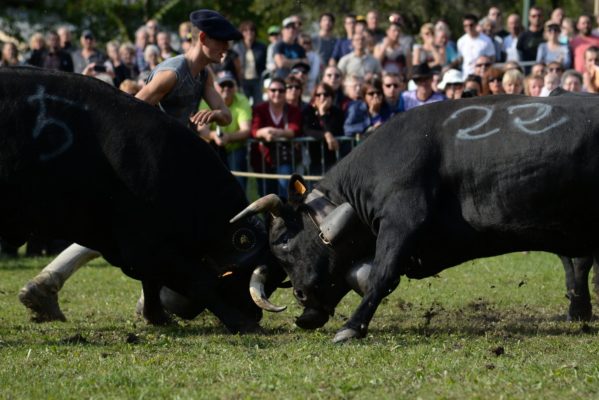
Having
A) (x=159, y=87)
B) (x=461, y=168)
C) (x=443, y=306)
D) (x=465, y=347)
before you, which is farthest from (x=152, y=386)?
(x=443, y=306)

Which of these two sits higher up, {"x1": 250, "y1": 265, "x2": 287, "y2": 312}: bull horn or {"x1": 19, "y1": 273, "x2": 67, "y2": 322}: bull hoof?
{"x1": 250, "y1": 265, "x2": 287, "y2": 312}: bull horn

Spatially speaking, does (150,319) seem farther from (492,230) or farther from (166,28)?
(166,28)

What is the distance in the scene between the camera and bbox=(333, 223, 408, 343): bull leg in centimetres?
807

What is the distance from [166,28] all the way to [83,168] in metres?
20.8

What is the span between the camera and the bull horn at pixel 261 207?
8492mm

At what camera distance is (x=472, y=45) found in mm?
17344

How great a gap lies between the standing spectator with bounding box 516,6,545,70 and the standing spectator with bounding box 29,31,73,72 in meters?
6.25

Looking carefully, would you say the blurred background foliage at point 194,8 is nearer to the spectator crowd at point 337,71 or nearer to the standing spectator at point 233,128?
the spectator crowd at point 337,71

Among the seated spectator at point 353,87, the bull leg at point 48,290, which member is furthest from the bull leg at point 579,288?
the seated spectator at point 353,87

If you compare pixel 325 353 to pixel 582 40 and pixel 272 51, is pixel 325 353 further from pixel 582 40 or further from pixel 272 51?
pixel 582 40

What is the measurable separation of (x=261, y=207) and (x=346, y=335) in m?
1.11

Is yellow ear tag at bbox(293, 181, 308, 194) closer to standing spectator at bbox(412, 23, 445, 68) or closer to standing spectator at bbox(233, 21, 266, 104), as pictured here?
standing spectator at bbox(412, 23, 445, 68)

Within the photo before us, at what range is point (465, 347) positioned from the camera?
7637 millimetres

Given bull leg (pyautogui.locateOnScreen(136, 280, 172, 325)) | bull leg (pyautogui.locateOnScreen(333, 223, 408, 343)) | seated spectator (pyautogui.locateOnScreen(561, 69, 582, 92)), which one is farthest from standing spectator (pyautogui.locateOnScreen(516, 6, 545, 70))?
bull leg (pyautogui.locateOnScreen(333, 223, 408, 343))
